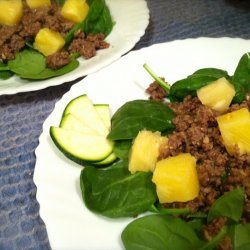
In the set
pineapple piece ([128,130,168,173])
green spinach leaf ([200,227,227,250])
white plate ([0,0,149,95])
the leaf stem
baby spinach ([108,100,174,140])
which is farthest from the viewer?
white plate ([0,0,149,95])

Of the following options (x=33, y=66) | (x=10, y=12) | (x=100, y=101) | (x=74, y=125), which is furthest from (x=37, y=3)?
(x=74, y=125)

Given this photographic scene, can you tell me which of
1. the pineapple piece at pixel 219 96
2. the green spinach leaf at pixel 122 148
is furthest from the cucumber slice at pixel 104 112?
the pineapple piece at pixel 219 96

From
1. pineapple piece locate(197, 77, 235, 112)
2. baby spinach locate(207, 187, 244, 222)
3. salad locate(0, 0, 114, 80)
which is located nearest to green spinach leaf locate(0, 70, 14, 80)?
salad locate(0, 0, 114, 80)

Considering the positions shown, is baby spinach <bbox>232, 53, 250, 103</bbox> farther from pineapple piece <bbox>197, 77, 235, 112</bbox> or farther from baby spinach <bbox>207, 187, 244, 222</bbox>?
baby spinach <bbox>207, 187, 244, 222</bbox>

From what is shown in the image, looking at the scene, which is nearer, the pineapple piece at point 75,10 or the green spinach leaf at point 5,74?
the green spinach leaf at point 5,74

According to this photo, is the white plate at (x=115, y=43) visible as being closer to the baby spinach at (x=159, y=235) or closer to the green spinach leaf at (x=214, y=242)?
the baby spinach at (x=159, y=235)

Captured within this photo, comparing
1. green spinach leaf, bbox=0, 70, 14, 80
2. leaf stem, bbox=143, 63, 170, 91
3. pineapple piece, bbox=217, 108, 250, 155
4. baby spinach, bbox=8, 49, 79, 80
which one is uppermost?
pineapple piece, bbox=217, 108, 250, 155

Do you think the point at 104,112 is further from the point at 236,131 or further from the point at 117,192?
the point at 236,131

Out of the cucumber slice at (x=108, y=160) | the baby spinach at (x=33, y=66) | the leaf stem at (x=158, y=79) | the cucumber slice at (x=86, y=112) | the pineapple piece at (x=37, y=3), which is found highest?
the leaf stem at (x=158, y=79)
